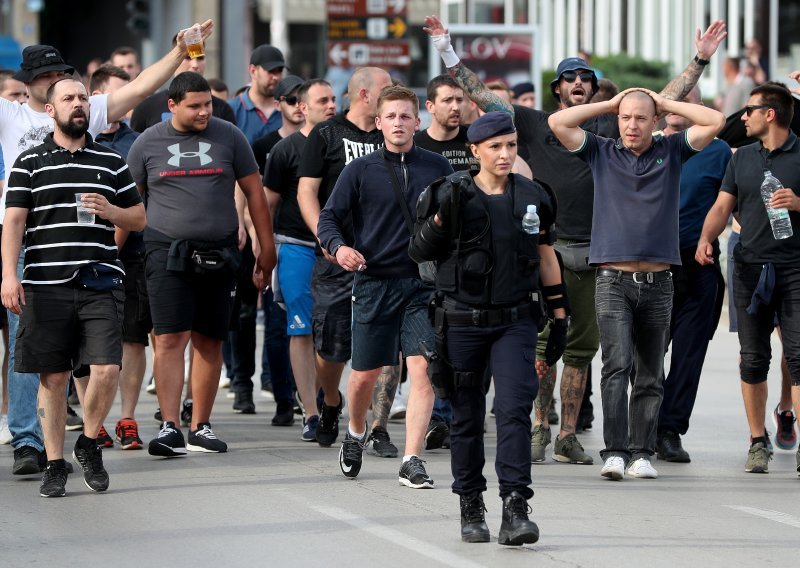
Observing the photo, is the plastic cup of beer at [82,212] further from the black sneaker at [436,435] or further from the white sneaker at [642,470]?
the white sneaker at [642,470]

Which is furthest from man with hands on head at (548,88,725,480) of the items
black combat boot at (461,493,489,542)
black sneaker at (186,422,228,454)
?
black sneaker at (186,422,228,454)

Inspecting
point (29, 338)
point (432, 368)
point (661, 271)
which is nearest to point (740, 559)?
point (432, 368)

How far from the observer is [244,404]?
1253 cm

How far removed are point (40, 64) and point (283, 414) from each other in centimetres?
320

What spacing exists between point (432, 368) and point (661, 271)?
7.31 feet

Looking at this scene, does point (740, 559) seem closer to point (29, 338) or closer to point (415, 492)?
point (415, 492)

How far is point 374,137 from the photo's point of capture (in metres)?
10.7

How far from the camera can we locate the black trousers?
300 inches

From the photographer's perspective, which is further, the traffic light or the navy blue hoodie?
the traffic light

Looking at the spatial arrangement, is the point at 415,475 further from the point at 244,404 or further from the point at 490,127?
the point at 244,404

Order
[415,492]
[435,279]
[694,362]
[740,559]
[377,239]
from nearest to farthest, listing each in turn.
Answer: [740,559] < [435,279] < [415,492] < [377,239] < [694,362]

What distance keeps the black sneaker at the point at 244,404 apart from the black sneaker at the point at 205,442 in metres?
1.94

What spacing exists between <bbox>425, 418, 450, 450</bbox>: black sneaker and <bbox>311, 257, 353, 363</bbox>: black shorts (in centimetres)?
76

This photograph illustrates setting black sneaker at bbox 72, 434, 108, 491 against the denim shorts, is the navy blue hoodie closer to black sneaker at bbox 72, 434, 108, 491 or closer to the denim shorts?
the denim shorts
